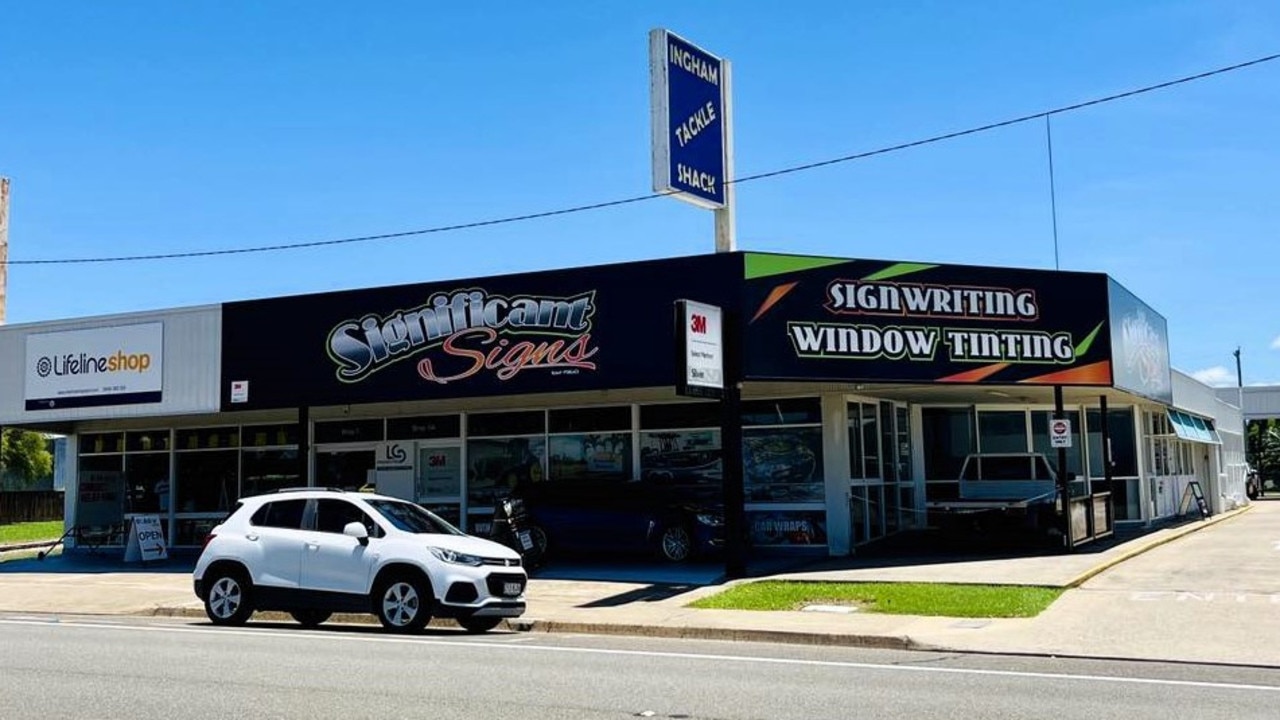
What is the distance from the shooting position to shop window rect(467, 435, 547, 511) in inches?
941

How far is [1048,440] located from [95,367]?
21.4 metres

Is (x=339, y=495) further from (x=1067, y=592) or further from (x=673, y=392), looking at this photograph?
(x=1067, y=592)

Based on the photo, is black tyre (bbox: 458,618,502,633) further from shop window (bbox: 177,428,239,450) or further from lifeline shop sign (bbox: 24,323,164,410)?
shop window (bbox: 177,428,239,450)

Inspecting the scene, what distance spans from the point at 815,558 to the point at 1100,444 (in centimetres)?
1076

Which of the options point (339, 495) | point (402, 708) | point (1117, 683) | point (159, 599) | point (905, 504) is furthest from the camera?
point (905, 504)

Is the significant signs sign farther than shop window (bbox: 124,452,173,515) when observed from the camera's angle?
No

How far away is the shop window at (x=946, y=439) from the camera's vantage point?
88.9 ft

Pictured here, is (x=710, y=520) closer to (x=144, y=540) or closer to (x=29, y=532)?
(x=144, y=540)

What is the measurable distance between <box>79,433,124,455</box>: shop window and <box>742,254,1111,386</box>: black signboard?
17106mm

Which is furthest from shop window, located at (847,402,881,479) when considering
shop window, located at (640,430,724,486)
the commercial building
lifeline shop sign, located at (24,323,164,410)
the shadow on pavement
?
lifeline shop sign, located at (24,323,164,410)

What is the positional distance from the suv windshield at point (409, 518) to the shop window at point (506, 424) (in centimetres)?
831

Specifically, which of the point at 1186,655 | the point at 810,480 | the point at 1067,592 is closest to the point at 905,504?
the point at 810,480

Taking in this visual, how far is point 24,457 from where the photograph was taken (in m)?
66.0

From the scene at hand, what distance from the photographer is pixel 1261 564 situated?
19922mm
